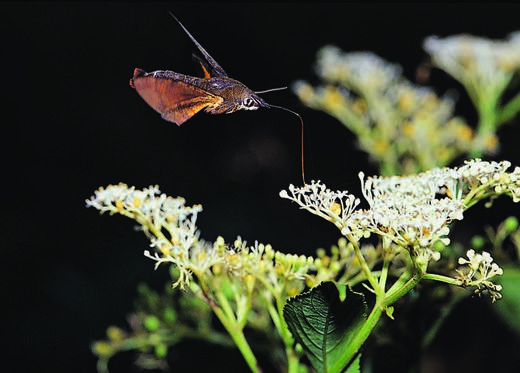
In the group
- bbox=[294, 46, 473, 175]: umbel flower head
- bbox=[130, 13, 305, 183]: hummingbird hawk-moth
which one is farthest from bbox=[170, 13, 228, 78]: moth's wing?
bbox=[294, 46, 473, 175]: umbel flower head

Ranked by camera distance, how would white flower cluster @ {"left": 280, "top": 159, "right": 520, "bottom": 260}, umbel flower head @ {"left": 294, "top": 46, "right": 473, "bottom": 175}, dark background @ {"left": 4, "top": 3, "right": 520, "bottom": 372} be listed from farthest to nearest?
dark background @ {"left": 4, "top": 3, "right": 520, "bottom": 372}, umbel flower head @ {"left": 294, "top": 46, "right": 473, "bottom": 175}, white flower cluster @ {"left": 280, "top": 159, "right": 520, "bottom": 260}

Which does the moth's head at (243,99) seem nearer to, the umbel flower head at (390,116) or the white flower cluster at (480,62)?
the umbel flower head at (390,116)

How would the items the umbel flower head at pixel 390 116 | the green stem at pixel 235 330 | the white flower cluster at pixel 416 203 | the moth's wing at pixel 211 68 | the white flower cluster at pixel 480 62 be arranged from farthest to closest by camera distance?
the white flower cluster at pixel 480 62
the umbel flower head at pixel 390 116
the moth's wing at pixel 211 68
the green stem at pixel 235 330
the white flower cluster at pixel 416 203

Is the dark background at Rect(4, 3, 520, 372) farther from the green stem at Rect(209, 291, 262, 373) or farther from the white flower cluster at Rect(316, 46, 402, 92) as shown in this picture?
the green stem at Rect(209, 291, 262, 373)

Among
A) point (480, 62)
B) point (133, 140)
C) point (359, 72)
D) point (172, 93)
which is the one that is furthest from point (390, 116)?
Result: point (133, 140)

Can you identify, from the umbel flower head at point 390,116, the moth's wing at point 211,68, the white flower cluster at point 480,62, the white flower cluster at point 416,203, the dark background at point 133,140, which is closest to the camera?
the white flower cluster at point 416,203

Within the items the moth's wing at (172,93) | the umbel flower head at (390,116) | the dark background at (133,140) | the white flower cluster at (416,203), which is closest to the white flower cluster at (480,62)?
the umbel flower head at (390,116)

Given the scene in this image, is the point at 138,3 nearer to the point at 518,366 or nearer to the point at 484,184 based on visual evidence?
the point at 518,366

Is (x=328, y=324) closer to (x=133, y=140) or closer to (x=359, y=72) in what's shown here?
(x=359, y=72)
